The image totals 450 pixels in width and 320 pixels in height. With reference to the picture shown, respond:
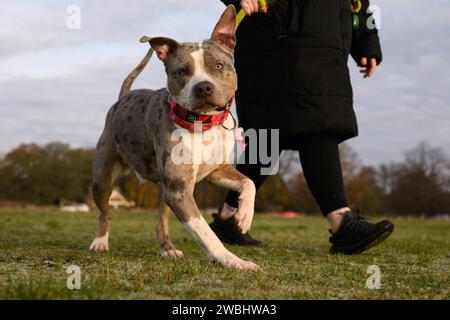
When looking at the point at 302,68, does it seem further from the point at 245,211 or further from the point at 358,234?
the point at 245,211

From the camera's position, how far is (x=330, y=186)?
18.5 feet

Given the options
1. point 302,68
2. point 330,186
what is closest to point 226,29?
point 302,68

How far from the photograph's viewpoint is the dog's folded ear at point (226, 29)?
4.69 metres

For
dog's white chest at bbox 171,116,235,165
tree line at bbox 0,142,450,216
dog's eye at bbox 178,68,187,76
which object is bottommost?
tree line at bbox 0,142,450,216

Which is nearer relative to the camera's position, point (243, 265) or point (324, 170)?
point (243, 265)

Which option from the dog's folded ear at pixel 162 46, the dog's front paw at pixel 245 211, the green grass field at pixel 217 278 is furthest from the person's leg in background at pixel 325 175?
the dog's folded ear at pixel 162 46

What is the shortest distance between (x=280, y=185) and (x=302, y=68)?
55624 mm

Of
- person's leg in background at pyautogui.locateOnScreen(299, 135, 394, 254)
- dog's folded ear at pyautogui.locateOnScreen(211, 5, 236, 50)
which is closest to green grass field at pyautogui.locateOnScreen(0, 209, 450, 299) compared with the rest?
person's leg in background at pyautogui.locateOnScreen(299, 135, 394, 254)

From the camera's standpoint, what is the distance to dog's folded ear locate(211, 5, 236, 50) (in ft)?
15.4

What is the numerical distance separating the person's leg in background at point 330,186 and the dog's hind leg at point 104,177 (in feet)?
6.17

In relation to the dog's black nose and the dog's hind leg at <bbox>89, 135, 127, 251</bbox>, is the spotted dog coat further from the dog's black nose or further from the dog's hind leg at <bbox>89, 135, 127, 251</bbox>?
the dog's hind leg at <bbox>89, 135, 127, 251</bbox>

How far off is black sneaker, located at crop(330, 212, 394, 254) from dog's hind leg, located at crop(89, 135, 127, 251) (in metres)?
2.27

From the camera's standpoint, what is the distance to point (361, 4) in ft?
20.1
